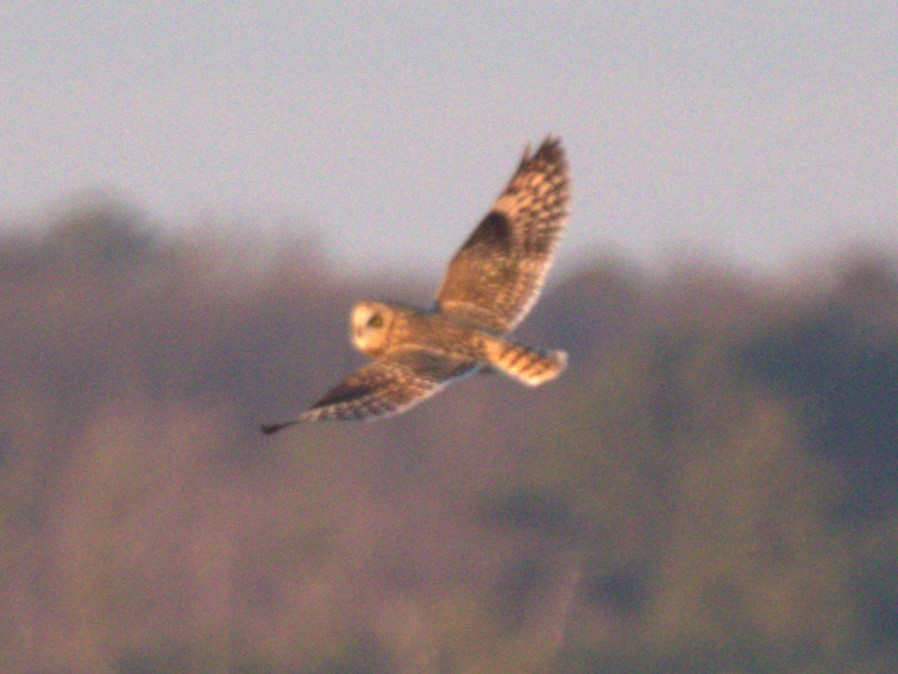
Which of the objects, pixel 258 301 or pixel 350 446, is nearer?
pixel 350 446

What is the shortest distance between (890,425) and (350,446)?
10.6 metres

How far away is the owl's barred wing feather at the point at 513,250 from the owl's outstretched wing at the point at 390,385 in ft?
2.58

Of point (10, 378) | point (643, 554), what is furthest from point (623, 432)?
point (10, 378)

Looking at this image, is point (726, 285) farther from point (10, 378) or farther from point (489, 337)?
point (489, 337)

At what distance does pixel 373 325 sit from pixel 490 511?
38340 mm

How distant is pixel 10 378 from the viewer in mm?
68188

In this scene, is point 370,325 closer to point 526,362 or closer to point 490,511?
point 526,362

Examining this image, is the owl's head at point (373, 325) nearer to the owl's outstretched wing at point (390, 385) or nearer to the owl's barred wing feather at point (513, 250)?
the owl's outstretched wing at point (390, 385)

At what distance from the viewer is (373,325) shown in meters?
14.5

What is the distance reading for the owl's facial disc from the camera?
47.5ft

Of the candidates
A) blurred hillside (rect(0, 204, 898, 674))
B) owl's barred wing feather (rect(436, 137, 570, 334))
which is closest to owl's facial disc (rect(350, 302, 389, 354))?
owl's barred wing feather (rect(436, 137, 570, 334))

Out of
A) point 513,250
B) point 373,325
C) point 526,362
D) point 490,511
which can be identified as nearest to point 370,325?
point 373,325

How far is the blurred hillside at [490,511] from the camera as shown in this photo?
47.1m

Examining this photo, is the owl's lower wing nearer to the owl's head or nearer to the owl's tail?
the owl's tail
